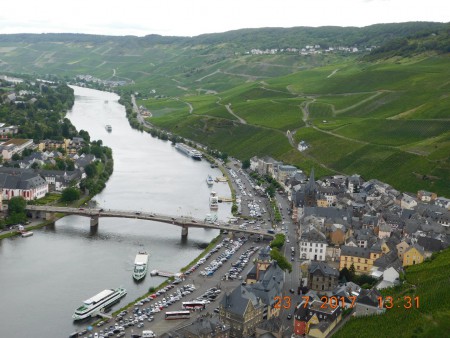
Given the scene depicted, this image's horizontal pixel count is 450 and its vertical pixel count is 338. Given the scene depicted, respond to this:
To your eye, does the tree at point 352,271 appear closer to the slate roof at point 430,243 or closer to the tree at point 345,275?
the tree at point 345,275

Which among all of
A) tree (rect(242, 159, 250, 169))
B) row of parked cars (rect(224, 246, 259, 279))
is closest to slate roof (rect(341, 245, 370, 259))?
row of parked cars (rect(224, 246, 259, 279))

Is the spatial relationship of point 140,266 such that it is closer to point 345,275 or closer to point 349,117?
point 345,275

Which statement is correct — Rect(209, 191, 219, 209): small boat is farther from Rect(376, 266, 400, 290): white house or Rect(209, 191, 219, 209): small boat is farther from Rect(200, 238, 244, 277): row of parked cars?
Rect(376, 266, 400, 290): white house

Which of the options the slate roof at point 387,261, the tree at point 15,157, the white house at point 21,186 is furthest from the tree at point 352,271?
the tree at point 15,157

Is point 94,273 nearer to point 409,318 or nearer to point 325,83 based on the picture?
point 409,318

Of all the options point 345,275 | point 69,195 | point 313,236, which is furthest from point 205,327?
point 69,195

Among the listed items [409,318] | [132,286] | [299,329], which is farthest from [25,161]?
[409,318]
